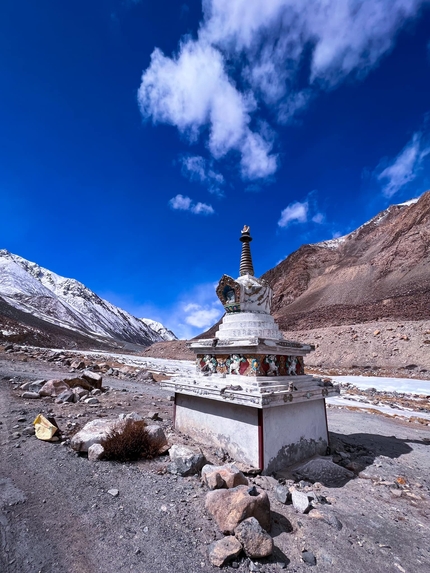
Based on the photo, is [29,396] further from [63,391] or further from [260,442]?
[260,442]

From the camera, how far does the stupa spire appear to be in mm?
7297

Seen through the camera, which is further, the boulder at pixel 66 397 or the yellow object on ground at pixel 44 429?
the boulder at pixel 66 397

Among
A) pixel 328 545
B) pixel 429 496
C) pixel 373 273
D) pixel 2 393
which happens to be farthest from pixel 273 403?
pixel 373 273

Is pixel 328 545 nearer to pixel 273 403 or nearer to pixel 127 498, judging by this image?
pixel 273 403

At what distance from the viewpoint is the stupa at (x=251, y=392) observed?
4.95 m

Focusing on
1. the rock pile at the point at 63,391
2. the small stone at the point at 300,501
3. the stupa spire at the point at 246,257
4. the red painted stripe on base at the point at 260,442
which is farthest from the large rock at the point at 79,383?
the small stone at the point at 300,501

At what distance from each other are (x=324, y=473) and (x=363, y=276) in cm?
4999

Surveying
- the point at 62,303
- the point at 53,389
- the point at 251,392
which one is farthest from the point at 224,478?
the point at 62,303

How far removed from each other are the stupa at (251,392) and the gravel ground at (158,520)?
51 centimetres

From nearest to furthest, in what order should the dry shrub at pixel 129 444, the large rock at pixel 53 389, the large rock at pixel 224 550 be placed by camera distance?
the large rock at pixel 224 550
the dry shrub at pixel 129 444
the large rock at pixel 53 389

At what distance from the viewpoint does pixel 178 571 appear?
8.82ft

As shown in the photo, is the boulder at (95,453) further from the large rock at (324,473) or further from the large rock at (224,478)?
the large rock at (324,473)

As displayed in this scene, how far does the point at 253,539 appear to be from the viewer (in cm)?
290

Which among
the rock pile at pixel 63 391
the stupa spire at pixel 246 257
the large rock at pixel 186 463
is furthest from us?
the rock pile at pixel 63 391
